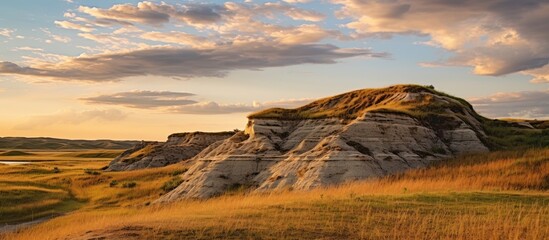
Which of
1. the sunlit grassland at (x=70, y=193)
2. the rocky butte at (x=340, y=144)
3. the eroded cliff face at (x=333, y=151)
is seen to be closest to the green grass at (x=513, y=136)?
the rocky butte at (x=340, y=144)

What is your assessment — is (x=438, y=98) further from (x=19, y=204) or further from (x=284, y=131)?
(x=19, y=204)

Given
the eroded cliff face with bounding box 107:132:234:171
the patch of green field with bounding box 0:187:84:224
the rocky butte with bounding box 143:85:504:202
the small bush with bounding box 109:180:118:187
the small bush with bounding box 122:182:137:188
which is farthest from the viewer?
the eroded cliff face with bounding box 107:132:234:171

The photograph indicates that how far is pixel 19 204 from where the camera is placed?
141 feet

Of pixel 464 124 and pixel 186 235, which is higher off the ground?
pixel 464 124

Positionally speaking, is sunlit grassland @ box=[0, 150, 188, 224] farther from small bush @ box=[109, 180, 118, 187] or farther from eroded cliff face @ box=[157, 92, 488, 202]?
eroded cliff face @ box=[157, 92, 488, 202]

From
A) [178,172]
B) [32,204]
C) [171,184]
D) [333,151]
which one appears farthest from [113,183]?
[333,151]

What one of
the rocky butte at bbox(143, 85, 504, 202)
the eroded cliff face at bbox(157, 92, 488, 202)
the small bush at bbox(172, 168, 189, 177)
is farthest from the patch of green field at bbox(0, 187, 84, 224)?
the small bush at bbox(172, 168, 189, 177)

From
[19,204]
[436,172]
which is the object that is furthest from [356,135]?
[19,204]

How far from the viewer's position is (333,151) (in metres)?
39.0

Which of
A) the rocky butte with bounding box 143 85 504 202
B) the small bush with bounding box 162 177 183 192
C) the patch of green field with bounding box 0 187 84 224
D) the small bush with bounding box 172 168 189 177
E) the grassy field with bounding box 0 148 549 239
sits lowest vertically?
the patch of green field with bounding box 0 187 84 224

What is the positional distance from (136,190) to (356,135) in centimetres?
2182

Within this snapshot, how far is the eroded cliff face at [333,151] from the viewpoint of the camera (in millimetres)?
38094

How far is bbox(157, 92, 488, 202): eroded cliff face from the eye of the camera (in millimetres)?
38094

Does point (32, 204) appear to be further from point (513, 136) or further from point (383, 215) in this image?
point (513, 136)
